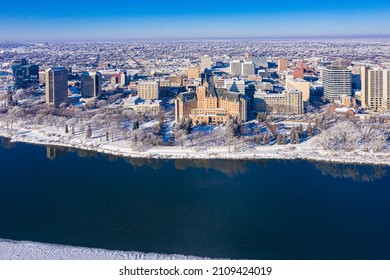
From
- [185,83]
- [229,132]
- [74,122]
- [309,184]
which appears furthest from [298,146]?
[185,83]

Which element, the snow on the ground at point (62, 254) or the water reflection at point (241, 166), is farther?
the water reflection at point (241, 166)

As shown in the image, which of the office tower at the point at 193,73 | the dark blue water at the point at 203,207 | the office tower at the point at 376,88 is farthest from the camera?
the office tower at the point at 193,73

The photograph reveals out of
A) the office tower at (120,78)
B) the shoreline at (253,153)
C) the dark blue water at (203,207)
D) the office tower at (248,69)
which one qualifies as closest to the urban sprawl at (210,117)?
the shoreline at (253,153)

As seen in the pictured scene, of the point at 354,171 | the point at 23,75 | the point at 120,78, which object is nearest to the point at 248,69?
the point at 120,78

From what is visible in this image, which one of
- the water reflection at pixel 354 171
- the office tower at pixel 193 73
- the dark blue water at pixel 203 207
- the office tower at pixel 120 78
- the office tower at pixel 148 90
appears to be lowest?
the dark blue water at pixel 203 207

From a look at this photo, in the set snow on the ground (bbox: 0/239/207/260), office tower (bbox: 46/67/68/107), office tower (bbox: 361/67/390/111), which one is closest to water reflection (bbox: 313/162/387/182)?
snow on the ground (bbox: 0/239/207/260)

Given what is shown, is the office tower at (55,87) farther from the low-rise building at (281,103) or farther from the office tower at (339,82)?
the office tower at (339,82)

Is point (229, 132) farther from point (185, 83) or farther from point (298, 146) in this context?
point (185, 83)
